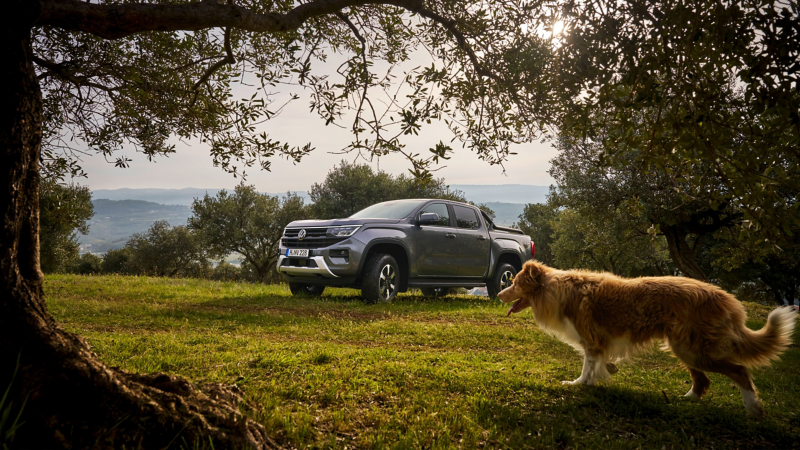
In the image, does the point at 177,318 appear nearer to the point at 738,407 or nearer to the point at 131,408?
the point at 131,408

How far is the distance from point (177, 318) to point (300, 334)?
2545 millimetres

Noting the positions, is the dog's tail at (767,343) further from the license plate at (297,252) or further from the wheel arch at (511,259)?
the wheel arch at (511,259)

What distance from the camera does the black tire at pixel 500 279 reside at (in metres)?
12.7

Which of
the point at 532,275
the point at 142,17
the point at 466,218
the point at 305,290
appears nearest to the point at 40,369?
the point at 142,17

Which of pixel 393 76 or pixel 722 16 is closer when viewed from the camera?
pixel 722 16

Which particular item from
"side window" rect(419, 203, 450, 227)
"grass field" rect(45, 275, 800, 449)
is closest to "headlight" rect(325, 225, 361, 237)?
"grass field" rect(45, 275, 800, 449)

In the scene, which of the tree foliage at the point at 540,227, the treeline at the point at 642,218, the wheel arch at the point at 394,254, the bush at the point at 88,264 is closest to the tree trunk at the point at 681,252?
the treeline at the point at 642,218

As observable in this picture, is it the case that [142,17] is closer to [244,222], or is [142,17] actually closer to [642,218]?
[642,218]

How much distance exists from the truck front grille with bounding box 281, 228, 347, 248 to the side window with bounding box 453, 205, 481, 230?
12.0ft

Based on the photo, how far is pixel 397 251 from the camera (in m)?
10.6

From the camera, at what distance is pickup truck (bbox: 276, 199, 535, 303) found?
972cm

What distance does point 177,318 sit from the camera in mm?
7941

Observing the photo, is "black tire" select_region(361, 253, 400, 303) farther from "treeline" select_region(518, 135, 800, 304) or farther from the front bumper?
"treeline" select_region(518, 135, 800, 304)

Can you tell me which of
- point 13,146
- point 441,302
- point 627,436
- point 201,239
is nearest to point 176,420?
point 13,146
